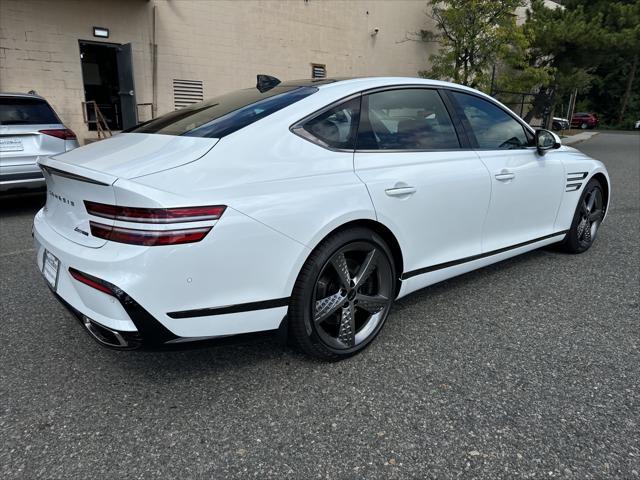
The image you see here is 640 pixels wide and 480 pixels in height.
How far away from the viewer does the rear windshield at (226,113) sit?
98.0 inches

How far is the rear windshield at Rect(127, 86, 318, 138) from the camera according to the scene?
2.49m

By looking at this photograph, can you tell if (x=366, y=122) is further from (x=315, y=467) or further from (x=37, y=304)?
(x=37, y=304)

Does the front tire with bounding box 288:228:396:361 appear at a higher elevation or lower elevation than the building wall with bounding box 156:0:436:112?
lower

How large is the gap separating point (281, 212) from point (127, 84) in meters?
9.85

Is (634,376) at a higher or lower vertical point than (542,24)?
lower

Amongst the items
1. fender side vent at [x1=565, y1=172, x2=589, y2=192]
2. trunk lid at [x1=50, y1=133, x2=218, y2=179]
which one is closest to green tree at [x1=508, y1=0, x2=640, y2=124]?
fender side vent at [x1=565, y1=172, x2=589, y2=192]

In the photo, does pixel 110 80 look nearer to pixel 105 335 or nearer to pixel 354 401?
pixel 105 335

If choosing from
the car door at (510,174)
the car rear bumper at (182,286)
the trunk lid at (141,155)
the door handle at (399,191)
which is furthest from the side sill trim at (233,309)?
the car door at (510,174)

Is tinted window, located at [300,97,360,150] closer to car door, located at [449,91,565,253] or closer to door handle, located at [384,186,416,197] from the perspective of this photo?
door handle, located at [384,186,416,197]

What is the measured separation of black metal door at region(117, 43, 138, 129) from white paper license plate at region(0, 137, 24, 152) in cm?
524

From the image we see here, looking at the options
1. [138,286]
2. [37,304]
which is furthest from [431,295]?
[37,304]

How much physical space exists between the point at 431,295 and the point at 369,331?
1022mm

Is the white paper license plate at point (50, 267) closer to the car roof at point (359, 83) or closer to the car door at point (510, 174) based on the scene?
the car roof at point (359, 83)

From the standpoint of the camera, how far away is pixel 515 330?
309 cm
